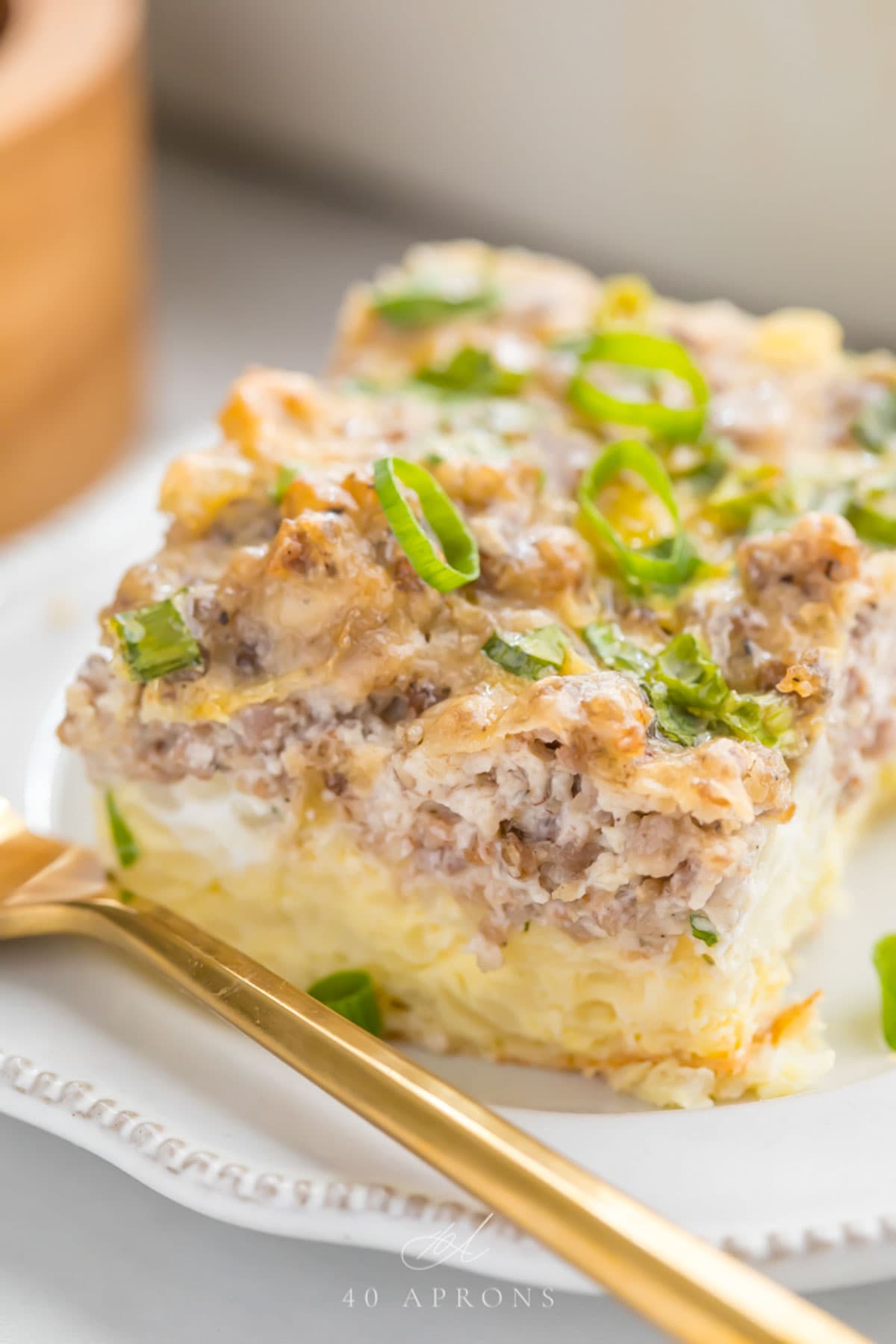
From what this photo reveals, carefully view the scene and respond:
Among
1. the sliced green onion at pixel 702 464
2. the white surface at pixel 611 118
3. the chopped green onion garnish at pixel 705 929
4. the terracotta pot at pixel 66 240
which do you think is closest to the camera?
the chopped green onion garnish at pixel 705 929

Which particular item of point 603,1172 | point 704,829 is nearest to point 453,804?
point 704,829

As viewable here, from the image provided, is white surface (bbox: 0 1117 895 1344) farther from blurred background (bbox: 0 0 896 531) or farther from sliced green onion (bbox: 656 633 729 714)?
blurred background (bbox: 0 0 896 531)

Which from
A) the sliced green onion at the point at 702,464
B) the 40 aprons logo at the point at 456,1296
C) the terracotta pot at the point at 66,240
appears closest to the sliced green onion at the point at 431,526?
the sliced green onion at the point at 702,464

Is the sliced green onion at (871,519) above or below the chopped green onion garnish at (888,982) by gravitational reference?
above

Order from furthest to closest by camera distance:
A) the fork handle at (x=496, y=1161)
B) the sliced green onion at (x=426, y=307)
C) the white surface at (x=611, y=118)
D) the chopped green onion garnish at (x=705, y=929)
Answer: the white surface at (x=611, y=118) → the sliced green onion at (x=426, y=307) → the chopped green onion garnish at (x=705, y=929) → the fork handle at (x=496, y=1161)

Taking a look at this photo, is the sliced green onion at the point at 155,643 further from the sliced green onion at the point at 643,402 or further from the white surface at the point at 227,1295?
the sliced green onion at the point at 643,402

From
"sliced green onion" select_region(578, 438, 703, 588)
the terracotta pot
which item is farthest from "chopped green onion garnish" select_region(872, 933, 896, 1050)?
the terracotta pot

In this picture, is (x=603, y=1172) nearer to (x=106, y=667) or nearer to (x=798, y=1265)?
(x=798, y=1265)
